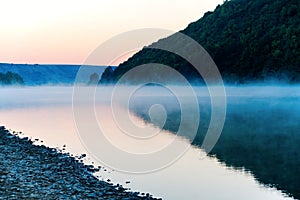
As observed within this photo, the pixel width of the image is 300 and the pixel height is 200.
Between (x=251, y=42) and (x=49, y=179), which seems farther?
(x=251, y=42)

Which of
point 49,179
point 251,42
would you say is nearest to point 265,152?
point 49,179

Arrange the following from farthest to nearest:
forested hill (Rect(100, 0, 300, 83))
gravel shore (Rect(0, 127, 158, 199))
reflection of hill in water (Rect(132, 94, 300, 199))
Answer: forested hill (Rect(100, 0, 300, 83)), reflection of hill in water (Rect(132, 94, 300, 199)), gravel shore (Rect(0, 127, 158, 199))

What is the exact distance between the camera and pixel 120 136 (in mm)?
30984

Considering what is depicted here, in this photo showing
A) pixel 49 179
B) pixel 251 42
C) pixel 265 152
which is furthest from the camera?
pixel 251 42

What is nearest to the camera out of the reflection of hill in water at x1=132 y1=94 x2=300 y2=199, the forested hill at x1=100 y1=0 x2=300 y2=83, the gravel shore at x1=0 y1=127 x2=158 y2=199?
the gravel shore at x1=0 y1=127 x2=158 y2=199

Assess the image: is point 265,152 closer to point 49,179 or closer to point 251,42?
point 49,179

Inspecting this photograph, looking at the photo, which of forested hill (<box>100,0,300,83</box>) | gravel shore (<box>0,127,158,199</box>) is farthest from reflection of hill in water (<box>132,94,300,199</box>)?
forested hill (<box>100,0,300,83</box>)

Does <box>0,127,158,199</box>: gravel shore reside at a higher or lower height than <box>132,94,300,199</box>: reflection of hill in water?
lower

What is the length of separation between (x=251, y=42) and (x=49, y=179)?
10983cm

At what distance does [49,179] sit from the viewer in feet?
46.0

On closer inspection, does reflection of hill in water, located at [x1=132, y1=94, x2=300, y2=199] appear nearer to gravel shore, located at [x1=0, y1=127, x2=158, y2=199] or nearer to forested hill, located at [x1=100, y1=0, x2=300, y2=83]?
gravel shore, located at [x1=0, y1=127, x2=158, y2=199]

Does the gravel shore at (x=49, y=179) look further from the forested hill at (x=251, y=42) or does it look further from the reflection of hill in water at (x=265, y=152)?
the forested hill at (x=251, y=42)

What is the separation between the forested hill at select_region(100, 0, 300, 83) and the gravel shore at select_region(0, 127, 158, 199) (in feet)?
301

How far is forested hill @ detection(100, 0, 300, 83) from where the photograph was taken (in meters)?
106
